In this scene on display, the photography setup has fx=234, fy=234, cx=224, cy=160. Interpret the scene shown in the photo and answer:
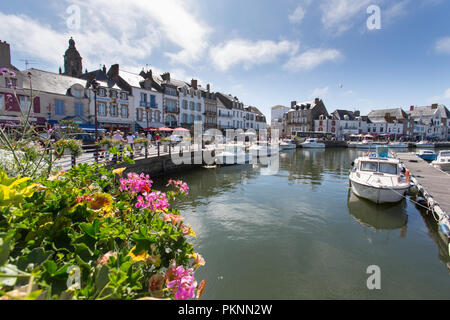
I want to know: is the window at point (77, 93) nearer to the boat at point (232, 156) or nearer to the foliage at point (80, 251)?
the boat at point (232, 156)

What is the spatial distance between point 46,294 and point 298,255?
736 cm

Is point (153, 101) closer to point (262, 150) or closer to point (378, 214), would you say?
point (262, 150)

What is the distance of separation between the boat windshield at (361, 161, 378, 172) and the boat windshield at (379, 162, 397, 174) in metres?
0.28

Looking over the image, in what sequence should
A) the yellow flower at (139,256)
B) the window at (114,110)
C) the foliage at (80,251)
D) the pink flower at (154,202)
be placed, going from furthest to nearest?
1. the window at (114,110)
2. the pink flower at (154,202)
3. the yellow flower at (139,256)
4. the foliage at (80,251)

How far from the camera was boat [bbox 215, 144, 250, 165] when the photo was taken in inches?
954

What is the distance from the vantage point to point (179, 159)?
2114cm

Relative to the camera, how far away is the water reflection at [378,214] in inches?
384

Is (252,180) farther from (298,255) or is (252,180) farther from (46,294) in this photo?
(46,294)

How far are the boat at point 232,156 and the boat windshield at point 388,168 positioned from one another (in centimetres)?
1411

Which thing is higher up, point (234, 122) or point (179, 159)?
point (234, 122)

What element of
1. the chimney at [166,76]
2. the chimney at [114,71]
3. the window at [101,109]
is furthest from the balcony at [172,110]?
the window at [101,109]

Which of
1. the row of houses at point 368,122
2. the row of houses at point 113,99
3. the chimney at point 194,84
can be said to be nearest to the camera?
the row of houses at point 113,99
